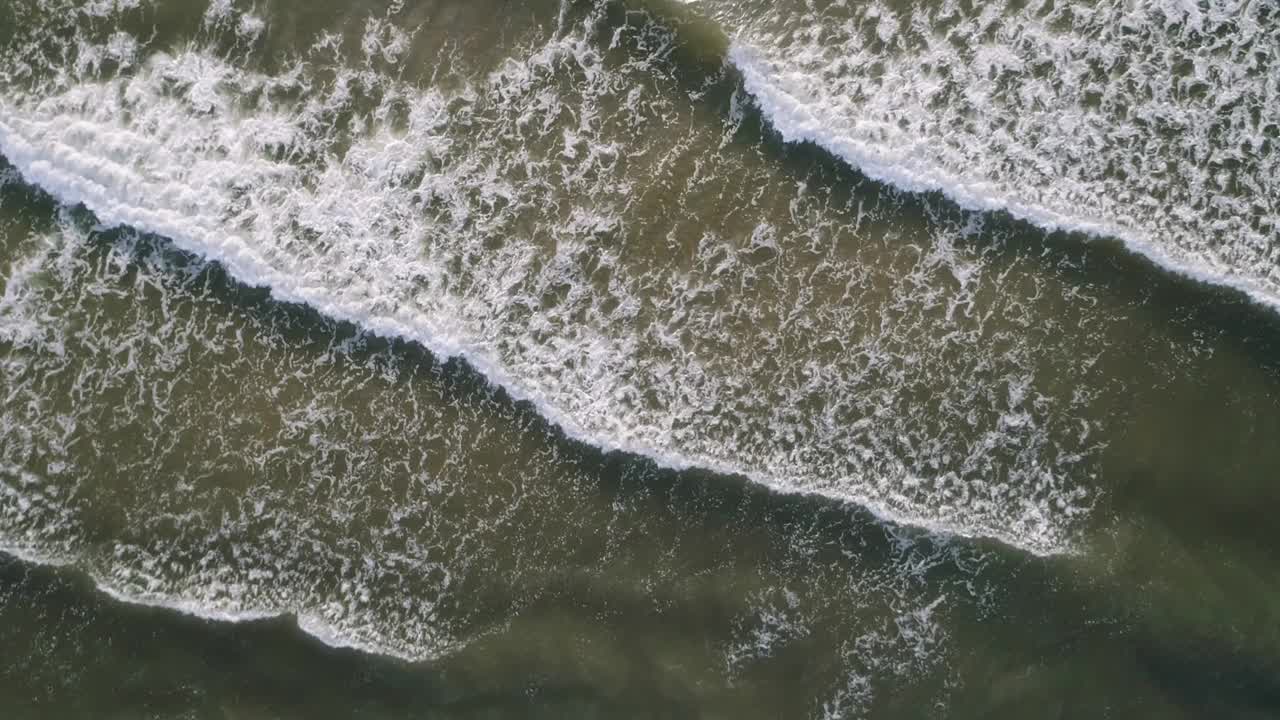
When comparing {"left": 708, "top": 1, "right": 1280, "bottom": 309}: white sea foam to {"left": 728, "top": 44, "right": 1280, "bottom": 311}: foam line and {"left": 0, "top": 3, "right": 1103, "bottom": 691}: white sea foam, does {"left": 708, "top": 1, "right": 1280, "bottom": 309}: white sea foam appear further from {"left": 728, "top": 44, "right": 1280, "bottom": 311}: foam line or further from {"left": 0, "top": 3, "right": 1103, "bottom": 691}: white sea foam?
{"left": 0, "top": 3, "right": 1103, "bottom": 691}: white sea foam

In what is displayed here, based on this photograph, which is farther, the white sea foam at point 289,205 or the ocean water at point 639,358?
the white sea foam at point 289,205

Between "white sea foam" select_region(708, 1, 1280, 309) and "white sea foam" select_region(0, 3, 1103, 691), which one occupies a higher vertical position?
"white sea foam" select_region(708, 1, 1280, 309)

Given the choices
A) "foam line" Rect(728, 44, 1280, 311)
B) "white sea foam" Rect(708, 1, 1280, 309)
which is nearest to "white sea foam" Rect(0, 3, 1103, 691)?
"foam line" Rect(728, 44, 1280, 311)

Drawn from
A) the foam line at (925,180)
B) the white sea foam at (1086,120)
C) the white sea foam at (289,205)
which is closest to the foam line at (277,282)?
the white sea foam at (289,205)

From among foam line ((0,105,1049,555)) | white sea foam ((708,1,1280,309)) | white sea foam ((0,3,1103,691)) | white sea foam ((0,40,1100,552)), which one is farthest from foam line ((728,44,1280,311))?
foam line ((0,105,1049,555))

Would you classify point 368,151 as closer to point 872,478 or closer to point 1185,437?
point 872,478

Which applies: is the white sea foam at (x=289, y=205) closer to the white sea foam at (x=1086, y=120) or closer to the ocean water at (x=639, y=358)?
the ocean water at (x=639, y=358)

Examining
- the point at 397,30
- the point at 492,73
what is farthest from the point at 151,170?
the point at 492,73

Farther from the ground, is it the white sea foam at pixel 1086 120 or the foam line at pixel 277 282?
the white sea foam at pixel 1086 120

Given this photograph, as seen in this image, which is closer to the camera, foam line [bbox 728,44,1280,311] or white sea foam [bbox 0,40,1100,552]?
foam line [bbox 728,44,1280,311]
